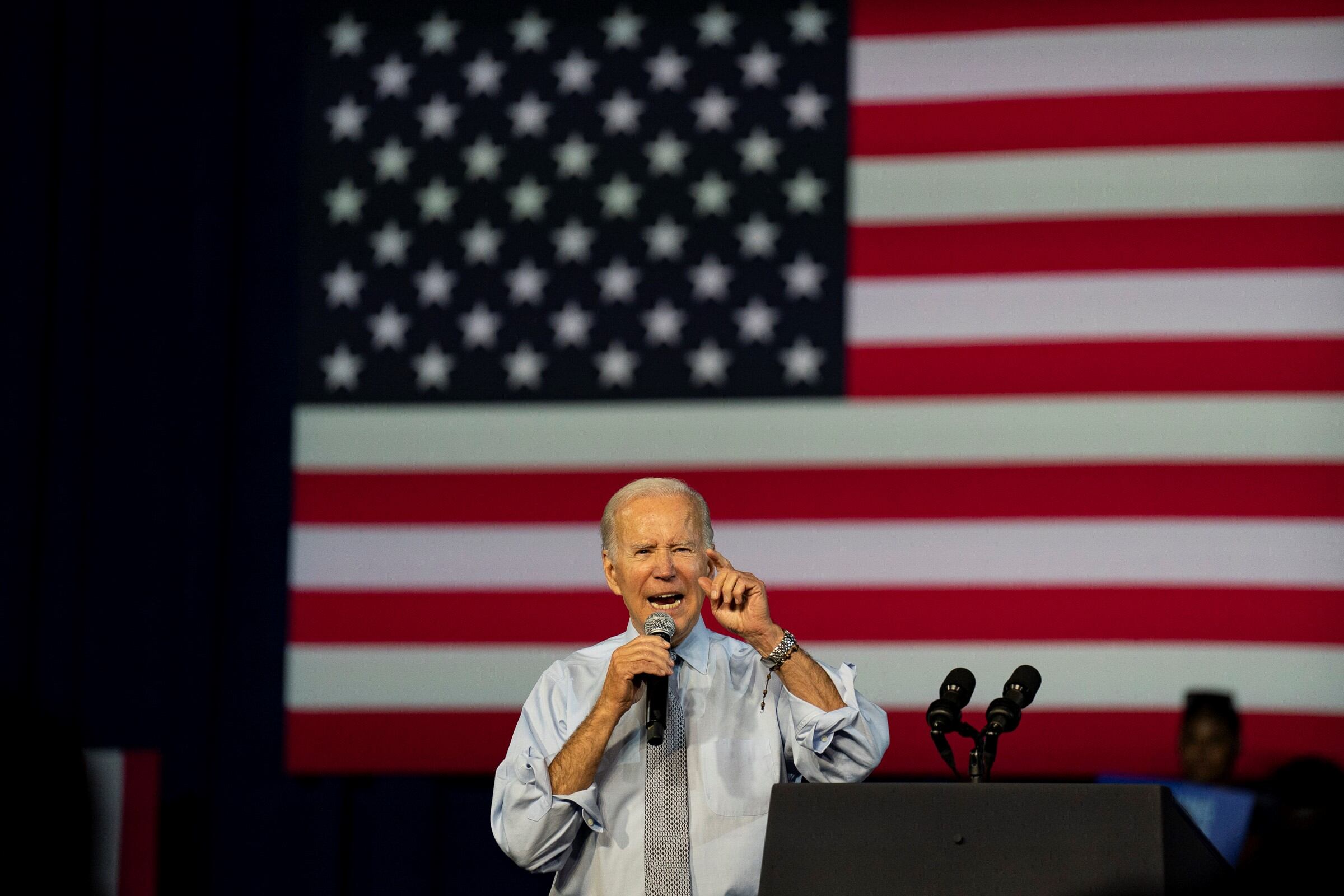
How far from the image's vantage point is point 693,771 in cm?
223

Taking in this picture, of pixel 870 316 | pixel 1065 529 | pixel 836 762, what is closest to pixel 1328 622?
pixel 1065 529

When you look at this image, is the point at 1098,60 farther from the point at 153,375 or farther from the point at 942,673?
the point at 153,375

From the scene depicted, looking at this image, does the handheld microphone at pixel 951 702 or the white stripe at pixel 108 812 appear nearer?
the handheld microphone at pixel 951 702

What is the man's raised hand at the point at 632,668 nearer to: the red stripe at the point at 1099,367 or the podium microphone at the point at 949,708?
the podium microphone at the point at 949,708

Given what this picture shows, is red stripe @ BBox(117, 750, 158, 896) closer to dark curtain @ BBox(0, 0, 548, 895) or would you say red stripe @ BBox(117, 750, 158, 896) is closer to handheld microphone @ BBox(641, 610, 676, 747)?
dark curtain @ BBox(0, 0, 548, 895)

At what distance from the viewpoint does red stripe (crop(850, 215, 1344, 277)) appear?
13.7 ft

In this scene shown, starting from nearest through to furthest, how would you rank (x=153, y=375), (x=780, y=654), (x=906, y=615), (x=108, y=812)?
(x=780, y=654) < (x=108, y=812) < (x=906, y=615) < (x=153, y=375)

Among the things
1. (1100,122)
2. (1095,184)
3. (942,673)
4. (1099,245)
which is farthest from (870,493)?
(1100,122)

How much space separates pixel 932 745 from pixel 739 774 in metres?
1.97

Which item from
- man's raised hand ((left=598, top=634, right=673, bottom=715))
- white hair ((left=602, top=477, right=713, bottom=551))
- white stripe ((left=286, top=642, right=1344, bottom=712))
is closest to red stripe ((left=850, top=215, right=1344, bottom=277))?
white stripe ((left=286, top=642, right=1344, bottom=712))

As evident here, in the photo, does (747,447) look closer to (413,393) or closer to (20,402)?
(413,393)

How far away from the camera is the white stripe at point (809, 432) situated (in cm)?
414

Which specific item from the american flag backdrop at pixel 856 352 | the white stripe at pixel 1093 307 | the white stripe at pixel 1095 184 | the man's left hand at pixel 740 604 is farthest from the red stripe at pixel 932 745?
the man's left hand at pixel 740 604

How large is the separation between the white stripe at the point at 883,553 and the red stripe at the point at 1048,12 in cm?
140
